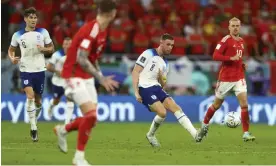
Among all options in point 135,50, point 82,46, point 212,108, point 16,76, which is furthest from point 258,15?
point 82,46

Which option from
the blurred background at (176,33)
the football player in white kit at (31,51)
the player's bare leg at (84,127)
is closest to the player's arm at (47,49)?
the football player in white kit at (31,51)

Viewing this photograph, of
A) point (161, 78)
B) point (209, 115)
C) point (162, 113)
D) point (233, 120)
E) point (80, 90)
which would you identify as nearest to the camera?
point (80, 90)

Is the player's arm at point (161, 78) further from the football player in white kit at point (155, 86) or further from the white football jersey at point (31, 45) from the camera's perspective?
the white football jersey at point (31, 45)

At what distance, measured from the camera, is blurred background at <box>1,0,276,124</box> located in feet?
83.5

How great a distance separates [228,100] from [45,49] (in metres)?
8.85

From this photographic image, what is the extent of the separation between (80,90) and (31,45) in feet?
18.2

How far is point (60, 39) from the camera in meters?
26.8

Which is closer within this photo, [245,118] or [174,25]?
[245,118]

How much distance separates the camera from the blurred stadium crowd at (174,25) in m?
25.8

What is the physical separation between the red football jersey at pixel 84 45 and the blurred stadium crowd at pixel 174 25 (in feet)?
44.0

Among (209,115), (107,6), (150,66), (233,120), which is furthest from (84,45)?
(233,120)

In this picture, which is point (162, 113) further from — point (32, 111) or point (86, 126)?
point (86, 126)

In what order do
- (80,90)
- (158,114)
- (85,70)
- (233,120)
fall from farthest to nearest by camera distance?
(233,120) → (158,114) → (80,90) → (85,70)

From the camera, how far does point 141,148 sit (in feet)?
49.3
